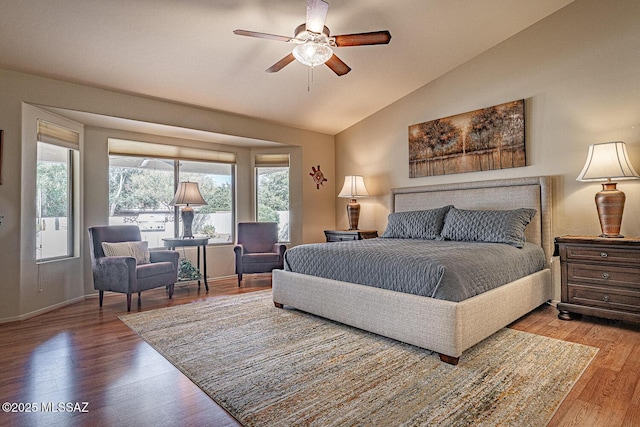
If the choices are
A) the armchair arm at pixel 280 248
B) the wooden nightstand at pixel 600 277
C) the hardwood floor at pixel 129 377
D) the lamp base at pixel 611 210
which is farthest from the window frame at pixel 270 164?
the lamp base at pixel 611 210

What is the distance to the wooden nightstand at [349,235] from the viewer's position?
525cm

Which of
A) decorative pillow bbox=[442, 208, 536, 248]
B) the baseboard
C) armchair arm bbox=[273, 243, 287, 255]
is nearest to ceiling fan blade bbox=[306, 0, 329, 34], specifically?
decorative pillow bbox=[442, 208, 536, 248]

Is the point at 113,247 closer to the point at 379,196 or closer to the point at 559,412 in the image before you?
the point at 379,196

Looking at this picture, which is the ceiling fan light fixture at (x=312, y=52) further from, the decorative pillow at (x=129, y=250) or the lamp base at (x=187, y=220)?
the decorative pillow at (x=129, y=250)

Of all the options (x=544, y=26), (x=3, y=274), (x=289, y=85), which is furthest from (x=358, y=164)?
(x=3, y=274)

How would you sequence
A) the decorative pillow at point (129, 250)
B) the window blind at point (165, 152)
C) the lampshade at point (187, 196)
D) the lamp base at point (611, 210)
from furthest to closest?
the window blind at point (165, 152) → the lampshade at point (187, 196) → the decorative pillow at point (129, 250) → the lamp base at point (611, 210)

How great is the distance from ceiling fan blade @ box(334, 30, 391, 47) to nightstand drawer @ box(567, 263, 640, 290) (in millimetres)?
2682

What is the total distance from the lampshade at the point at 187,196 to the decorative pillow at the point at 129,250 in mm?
702

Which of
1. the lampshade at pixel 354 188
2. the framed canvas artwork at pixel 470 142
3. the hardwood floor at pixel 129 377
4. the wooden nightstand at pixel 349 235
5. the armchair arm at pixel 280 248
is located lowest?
the hardwood floor at pixel 129 377

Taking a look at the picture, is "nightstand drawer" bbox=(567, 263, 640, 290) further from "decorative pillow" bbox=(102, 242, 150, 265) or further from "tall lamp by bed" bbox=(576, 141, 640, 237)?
"decorative pillow" bbox=(102, 242, 150, 265)

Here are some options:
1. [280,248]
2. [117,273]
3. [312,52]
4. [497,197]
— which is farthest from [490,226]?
[117,273]

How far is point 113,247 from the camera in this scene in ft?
13.4

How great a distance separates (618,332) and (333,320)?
242 cm

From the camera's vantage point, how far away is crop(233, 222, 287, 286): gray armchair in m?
5.03
